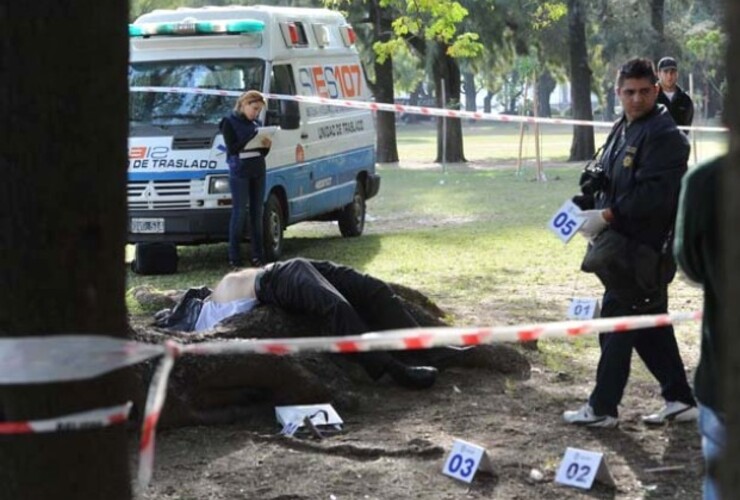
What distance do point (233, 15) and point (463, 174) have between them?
1624cm

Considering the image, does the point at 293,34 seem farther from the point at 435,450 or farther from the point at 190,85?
the point at 435,450

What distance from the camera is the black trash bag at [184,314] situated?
781 centimetres

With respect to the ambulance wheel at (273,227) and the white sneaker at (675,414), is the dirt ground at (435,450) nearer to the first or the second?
the white sneaker at (675,414)

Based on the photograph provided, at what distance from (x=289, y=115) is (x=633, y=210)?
827 cm

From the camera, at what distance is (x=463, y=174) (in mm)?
30031

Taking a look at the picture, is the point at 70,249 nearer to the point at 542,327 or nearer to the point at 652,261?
the point at 542,327

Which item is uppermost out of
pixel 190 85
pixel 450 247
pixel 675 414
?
pixel 190 85

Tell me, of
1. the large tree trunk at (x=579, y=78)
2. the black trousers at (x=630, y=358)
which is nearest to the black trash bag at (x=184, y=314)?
the black trousers at (x=630, y=358)

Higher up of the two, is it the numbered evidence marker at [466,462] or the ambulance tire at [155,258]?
the numbered evidence marker at [466,462]

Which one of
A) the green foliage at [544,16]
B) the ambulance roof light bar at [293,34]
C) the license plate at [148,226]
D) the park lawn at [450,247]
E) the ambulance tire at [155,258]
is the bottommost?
the park lawn at [450,247]

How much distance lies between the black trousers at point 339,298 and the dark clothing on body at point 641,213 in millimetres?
1291

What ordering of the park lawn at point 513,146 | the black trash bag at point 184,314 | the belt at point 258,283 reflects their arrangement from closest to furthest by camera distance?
the belt at point 258,283 → the black trash bag at point 184,314 → the park lawn at point 513,146

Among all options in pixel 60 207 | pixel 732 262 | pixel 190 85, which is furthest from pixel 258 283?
pixel 190 85

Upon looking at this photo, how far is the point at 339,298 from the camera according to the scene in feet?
23.2
